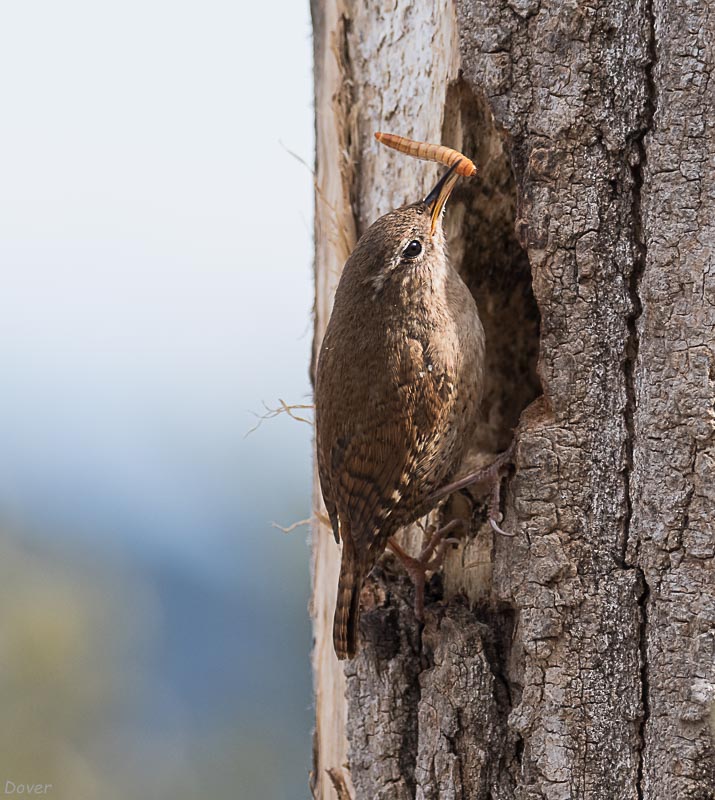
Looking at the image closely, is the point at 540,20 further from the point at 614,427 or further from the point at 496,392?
the point at 496,392

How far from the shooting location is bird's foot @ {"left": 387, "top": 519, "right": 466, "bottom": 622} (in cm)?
224

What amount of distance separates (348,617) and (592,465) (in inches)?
25.4

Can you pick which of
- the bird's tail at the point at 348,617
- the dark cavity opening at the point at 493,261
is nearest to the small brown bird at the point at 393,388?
the bird's tail at the point at 348,617

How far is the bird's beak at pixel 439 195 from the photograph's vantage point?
2197 millimetres

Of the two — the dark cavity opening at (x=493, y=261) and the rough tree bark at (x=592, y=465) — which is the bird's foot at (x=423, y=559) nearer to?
the rough tree bark at (x=592, y=465)

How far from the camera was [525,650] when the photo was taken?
197 centimetres

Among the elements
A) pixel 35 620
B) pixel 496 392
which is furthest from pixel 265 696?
pixel 496 392

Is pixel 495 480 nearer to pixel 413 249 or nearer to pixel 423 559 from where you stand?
pixel 423 559

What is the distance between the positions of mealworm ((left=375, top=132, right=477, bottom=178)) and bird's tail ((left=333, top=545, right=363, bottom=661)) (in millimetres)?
960

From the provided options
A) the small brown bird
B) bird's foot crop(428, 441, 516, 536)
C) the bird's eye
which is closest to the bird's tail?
the small brown bird

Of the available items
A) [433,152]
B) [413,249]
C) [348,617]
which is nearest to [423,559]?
[348,617]

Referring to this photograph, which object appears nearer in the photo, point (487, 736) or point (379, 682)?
point (487, 736)

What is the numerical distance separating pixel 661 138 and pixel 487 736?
4.34ft

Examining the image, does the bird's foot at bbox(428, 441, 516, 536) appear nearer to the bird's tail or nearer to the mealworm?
the bird's tail
